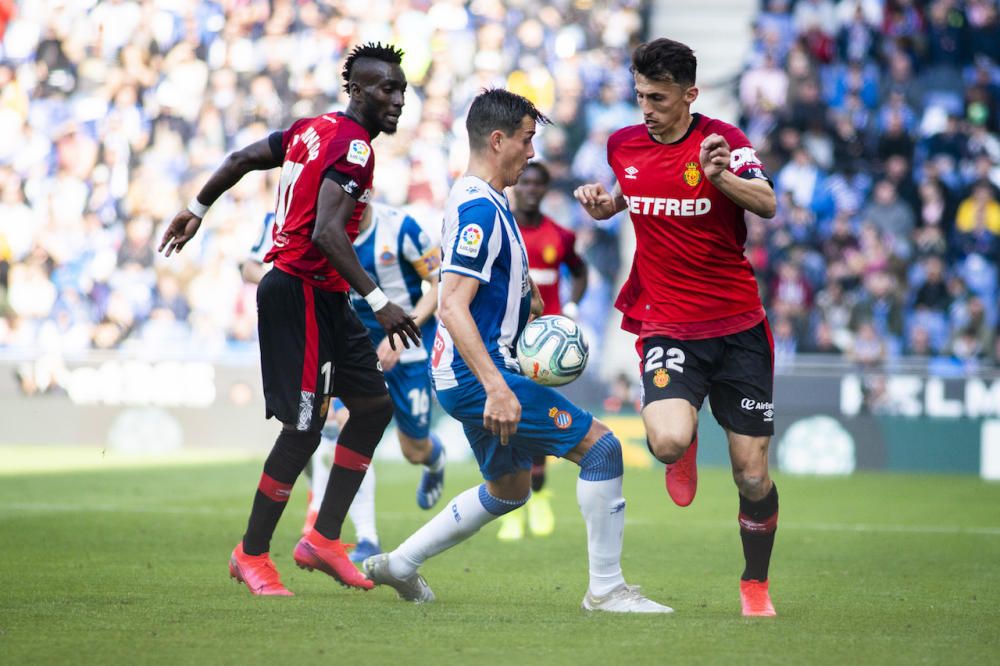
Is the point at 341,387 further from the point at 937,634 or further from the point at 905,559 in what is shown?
the point at 905,559

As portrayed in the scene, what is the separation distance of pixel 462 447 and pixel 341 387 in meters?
10.1

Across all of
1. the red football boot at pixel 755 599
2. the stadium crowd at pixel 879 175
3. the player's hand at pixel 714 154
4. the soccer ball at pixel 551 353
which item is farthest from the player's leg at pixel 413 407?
the stadium crowd at pixel 879 175

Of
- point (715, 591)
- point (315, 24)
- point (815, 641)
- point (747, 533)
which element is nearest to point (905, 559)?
point (715, 591)

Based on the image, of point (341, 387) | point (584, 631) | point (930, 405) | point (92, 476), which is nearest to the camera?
point (584, 631)

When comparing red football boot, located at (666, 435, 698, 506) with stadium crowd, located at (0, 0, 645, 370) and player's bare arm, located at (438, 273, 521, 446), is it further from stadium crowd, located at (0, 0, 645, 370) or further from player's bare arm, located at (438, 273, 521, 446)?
stadium crowd, located at (0, 0, 645, 370)

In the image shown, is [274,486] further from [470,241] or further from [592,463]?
[470,241]

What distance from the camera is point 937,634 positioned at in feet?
20.0

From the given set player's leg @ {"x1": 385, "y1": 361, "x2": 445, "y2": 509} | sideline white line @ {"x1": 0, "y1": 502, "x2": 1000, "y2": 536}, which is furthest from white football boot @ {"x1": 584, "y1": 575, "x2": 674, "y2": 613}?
sideline white line @ {"x1": 0, "y1": 502, "x2": 1000, "y2": 536}

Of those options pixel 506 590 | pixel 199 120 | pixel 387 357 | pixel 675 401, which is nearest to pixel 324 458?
pixel 387 357

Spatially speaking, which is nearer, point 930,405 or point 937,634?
point 937,634

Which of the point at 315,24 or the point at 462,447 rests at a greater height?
the point at 315,24

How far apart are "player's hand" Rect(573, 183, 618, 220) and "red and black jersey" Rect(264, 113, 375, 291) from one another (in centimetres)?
102

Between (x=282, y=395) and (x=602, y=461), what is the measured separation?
164 cm

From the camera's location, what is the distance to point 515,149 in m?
6.49
